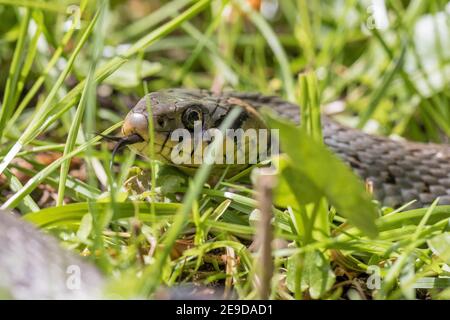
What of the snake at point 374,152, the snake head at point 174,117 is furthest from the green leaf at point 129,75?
the snake head at point 174,117

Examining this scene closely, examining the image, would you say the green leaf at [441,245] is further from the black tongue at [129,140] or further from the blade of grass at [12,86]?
the blade of grass at [12,86]

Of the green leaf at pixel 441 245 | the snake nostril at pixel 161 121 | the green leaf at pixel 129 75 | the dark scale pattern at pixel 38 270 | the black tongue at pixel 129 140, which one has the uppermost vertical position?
the green leaf at pixel 129 75

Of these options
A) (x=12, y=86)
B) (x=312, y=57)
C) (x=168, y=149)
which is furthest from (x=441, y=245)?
(x=312, y=57)

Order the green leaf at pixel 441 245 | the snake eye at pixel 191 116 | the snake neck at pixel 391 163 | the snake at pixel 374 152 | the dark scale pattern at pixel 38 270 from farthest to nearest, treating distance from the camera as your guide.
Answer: the snake neck at pixel 391 163 < the snake at pixel 374 152 < the snake eye at pixel 191 116 < the green leaf at pixel 441 245 < the dark scale pattern at pixel 38 270

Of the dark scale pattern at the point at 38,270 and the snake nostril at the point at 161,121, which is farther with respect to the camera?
the snake nostril at the point at 161,121

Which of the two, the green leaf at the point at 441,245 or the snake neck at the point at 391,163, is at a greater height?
the snake neck at the point at 391,163

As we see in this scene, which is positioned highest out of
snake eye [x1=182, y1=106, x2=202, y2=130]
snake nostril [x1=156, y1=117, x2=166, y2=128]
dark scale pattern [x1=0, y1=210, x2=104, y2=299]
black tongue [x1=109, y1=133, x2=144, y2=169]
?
snake eye [x1=182, y1=106, x2=202, y2=130]

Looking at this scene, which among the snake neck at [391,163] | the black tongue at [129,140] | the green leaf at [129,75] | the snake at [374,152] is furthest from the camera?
the green leaf at [129,75]

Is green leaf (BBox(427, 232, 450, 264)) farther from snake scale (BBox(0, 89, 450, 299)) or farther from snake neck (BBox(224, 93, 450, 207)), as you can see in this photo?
snake neck (BBox(224, 93, 450, 207))

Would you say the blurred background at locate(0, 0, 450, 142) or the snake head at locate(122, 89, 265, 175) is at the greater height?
the blurred background at locate(0, 0, 450, 142)

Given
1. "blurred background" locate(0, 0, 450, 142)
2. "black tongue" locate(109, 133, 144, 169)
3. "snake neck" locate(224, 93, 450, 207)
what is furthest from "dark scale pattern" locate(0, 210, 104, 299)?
"blurred background" locate(0, 0, 450, 142)
